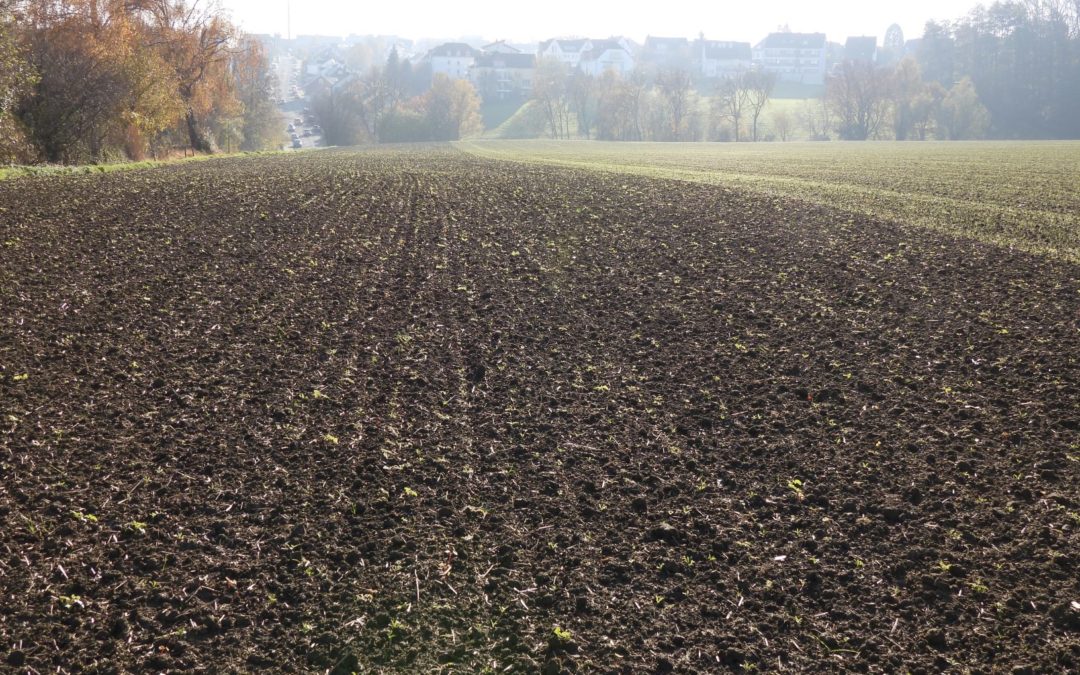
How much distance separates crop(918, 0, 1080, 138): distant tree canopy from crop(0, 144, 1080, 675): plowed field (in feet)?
412

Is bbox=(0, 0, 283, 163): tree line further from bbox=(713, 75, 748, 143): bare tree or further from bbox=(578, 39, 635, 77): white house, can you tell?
bbox=(578, 39, 635, 77): white house

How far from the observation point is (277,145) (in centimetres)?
9694

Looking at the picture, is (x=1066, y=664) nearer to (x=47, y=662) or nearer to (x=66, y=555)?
(x=47, y=662)

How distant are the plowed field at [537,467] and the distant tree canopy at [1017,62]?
4947 inches

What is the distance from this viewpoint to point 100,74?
39719 mm

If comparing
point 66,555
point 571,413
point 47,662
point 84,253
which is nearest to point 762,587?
point 571,413

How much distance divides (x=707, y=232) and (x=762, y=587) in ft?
51.1

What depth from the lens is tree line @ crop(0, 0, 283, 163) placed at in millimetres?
35156

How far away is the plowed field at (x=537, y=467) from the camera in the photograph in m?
5.39

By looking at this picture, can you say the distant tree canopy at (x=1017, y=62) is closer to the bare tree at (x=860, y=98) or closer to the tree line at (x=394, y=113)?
the bare tree at (x=860, y=98)

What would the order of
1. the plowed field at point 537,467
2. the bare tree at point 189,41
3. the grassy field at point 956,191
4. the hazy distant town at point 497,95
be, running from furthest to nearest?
the bare tree at point 189,41
the hazy distant town at point 497,95
the grassy field at point 956,191
the plowed field at point 537,467

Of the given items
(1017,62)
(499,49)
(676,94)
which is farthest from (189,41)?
(499,49)

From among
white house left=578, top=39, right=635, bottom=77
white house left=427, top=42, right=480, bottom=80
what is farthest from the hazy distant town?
white house left=578, top=39, right=635, bottom=77

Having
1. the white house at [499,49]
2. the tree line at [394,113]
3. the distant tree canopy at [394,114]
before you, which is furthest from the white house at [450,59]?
the distant tree canopy at [394,114]
